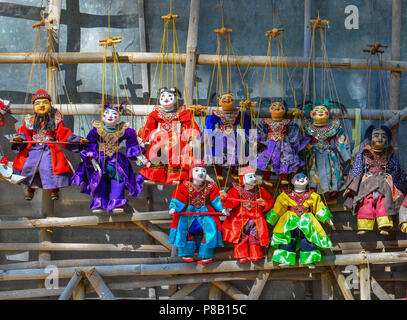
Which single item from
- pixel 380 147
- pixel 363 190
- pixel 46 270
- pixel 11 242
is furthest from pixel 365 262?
pixel 11 242

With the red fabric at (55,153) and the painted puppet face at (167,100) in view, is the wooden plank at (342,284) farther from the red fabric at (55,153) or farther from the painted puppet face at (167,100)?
the red fabric at (55,153)

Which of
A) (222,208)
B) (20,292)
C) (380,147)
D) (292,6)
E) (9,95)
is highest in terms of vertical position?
(292,6)

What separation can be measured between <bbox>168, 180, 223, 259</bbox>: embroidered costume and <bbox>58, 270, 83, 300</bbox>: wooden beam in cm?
82

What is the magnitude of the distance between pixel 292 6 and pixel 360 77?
3.44ft

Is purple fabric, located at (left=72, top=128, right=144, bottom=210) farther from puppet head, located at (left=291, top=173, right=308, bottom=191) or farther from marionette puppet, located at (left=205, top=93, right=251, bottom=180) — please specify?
puppet head, located at (left=291, top=173, right=308, bottom=191)

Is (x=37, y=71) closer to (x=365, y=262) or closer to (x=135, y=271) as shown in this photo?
(x=135, y=271)

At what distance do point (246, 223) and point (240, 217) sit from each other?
7 cm

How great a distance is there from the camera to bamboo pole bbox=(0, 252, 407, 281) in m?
5.41

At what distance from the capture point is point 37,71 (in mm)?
6465

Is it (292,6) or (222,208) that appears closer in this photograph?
(222,208)

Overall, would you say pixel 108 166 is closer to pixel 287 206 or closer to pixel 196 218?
pixel 196 218

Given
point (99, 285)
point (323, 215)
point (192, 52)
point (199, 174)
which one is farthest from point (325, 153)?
point (99, 285)

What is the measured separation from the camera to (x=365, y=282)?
5.49 metres
